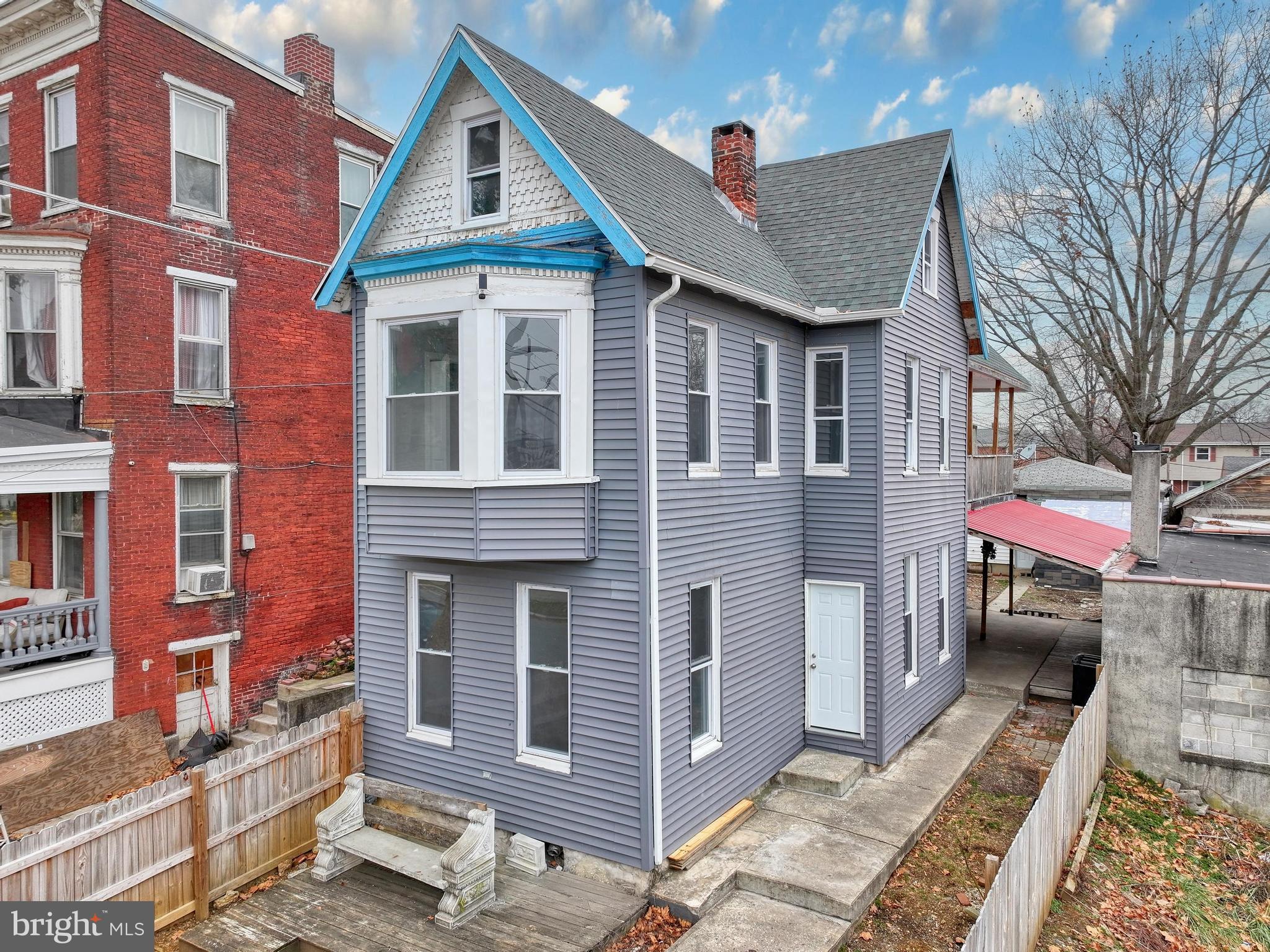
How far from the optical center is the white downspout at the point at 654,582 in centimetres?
838

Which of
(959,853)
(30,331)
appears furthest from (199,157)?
(959,853)

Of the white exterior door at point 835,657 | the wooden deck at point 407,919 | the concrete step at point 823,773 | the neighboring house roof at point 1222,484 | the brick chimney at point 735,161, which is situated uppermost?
the brick chimney at point 735,161

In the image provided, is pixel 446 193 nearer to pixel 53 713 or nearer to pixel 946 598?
pixel 53 713

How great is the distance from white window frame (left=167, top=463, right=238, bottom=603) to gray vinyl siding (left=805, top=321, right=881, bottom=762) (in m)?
10.1

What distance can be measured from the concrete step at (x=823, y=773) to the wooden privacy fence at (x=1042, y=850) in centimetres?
265

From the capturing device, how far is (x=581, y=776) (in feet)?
28.7

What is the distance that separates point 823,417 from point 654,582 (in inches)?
189

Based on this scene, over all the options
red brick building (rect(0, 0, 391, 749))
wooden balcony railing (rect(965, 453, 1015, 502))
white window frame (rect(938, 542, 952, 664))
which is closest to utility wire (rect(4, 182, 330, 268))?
red brick building (rect(0, 0, 391, 749))

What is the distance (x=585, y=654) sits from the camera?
28.8 feet

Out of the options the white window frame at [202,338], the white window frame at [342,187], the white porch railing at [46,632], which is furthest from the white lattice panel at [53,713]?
the white window frame at [342,187]

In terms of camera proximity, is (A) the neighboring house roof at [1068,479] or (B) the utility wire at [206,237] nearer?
(B) the utility wire at [206,237]

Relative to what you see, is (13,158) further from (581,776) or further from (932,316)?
(932,316)

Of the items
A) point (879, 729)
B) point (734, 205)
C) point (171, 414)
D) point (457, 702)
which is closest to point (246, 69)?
point (171, 414)

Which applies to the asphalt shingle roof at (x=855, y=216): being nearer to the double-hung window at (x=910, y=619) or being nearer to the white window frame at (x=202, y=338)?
the double-hung window at (x=910, y=619)
